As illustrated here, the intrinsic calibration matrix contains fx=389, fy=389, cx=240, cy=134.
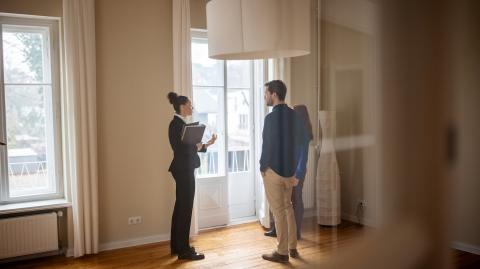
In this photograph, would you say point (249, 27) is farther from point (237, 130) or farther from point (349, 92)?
point (237, 130)

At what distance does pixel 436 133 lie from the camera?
0.15m

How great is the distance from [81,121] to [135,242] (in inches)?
31.2

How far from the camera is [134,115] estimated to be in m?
2.32

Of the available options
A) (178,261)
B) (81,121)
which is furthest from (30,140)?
(178,261)

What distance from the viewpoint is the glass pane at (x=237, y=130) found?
8.52 feet

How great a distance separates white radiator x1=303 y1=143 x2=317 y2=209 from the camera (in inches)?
18.4

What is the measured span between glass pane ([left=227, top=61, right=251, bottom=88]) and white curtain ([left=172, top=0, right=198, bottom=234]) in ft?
1.01

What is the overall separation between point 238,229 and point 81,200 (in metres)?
0.96

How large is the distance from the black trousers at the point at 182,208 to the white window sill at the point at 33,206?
1.96 ft

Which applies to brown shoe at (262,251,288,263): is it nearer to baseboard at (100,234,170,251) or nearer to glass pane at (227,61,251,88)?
baseboard at (100,234,170,251)

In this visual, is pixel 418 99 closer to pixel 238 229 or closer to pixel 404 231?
pixel 404 231

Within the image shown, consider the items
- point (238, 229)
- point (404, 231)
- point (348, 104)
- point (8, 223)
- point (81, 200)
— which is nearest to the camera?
point (404, 231)

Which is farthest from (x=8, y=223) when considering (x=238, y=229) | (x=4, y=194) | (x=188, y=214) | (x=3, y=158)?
(x=238, y=229)

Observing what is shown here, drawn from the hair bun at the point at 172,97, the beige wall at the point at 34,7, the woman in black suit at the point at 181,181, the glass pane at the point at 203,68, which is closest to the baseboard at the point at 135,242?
the woman in black suit at the point at 181,181
